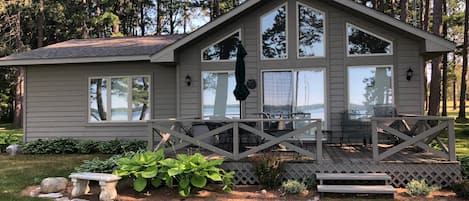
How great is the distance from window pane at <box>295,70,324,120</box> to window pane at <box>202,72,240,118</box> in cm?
157

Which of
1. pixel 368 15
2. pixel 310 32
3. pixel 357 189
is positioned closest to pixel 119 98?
pixel 310 32

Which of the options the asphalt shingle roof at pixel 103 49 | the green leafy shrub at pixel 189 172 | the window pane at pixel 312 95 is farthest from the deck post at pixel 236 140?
the asphalt shingle roof at pixel 103 49

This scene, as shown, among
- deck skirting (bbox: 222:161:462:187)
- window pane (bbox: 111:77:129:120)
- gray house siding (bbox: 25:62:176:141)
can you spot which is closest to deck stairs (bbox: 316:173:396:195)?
deck skirting (bbox: 222:161:462:187)

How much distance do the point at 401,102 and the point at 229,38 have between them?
4.31m

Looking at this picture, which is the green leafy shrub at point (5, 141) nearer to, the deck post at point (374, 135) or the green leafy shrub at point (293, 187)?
the green leafy shrub at point (293, 187)

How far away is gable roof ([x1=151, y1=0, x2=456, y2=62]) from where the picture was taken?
778cm

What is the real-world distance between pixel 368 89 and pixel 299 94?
1589mm

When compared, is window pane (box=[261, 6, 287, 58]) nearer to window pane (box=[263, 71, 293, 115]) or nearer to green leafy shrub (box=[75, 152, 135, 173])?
window pane (box=[263, 71, 293, 115])

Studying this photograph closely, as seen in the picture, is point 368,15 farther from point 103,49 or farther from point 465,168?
point 103,49

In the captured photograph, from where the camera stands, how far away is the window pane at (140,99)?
10266mm

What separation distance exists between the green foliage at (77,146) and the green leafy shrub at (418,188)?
20.7ft

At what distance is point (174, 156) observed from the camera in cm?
703

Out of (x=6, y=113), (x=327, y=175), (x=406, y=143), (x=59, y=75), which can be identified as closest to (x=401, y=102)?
(x=406, y=143)

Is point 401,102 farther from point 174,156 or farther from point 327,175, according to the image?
point 174,156
